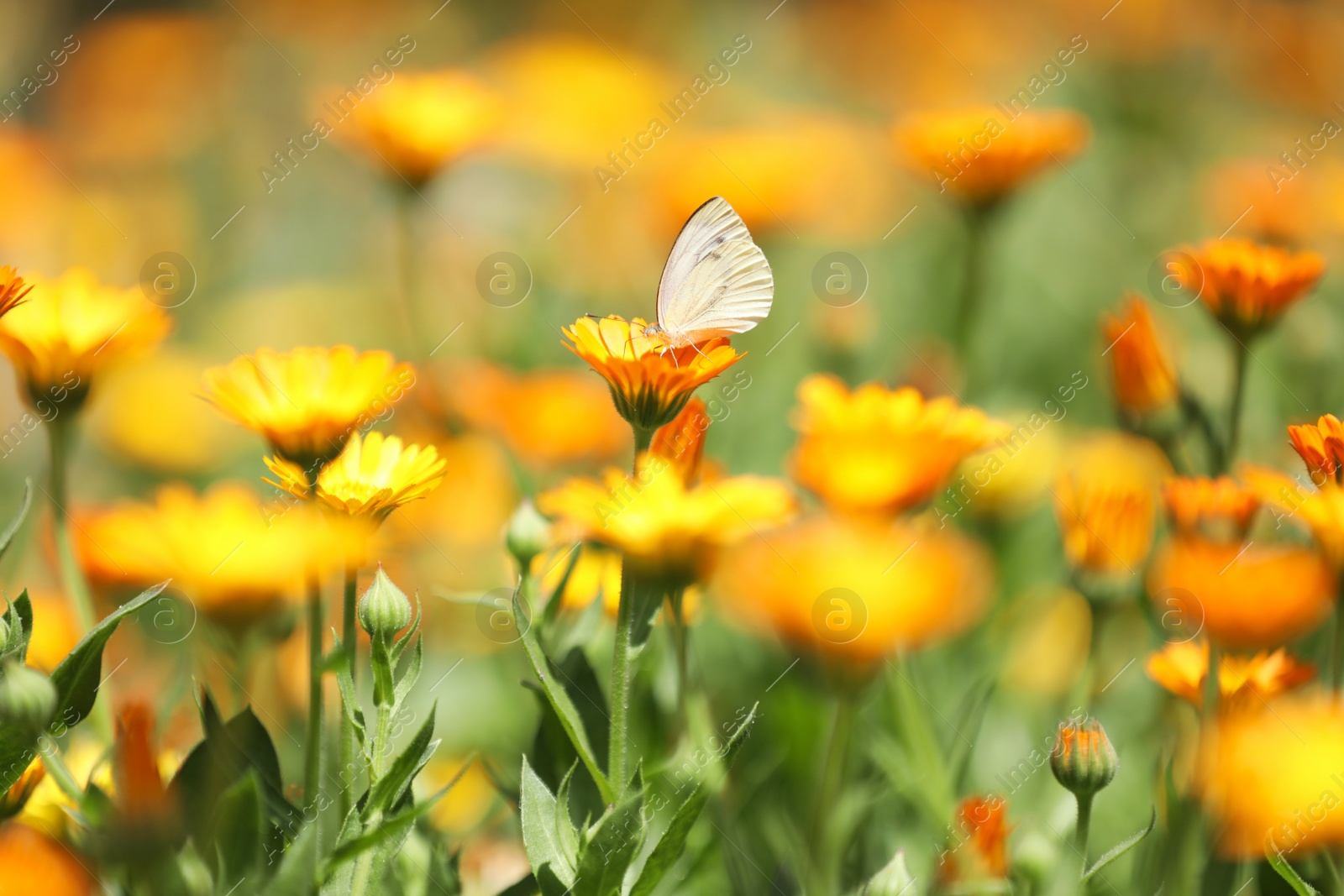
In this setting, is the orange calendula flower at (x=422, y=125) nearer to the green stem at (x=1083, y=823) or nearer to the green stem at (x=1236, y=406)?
the green stem at (x=1236, y=406)

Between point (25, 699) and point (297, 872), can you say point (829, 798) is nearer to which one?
point (297, 872)

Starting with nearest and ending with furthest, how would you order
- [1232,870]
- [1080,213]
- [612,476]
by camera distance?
[612,476] → [1232,870] → [1080,213]

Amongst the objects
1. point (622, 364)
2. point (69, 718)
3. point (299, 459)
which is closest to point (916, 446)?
point (622, 364)

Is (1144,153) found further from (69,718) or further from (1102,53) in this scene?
(69,718)

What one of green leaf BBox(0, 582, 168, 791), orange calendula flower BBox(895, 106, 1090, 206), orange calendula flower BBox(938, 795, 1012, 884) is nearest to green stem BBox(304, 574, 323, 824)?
green leaf BBox(0, 582, 168, 791)

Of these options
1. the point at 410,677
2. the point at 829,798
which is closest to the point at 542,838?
the point at 410,677

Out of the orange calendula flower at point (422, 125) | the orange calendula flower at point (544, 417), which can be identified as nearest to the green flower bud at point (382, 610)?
the orange calendula flower at point (544, 417)

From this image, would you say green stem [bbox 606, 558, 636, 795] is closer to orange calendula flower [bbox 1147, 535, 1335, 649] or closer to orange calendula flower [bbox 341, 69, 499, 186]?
orange calendula flower [bbox 1147, 535, 1335, 649]
